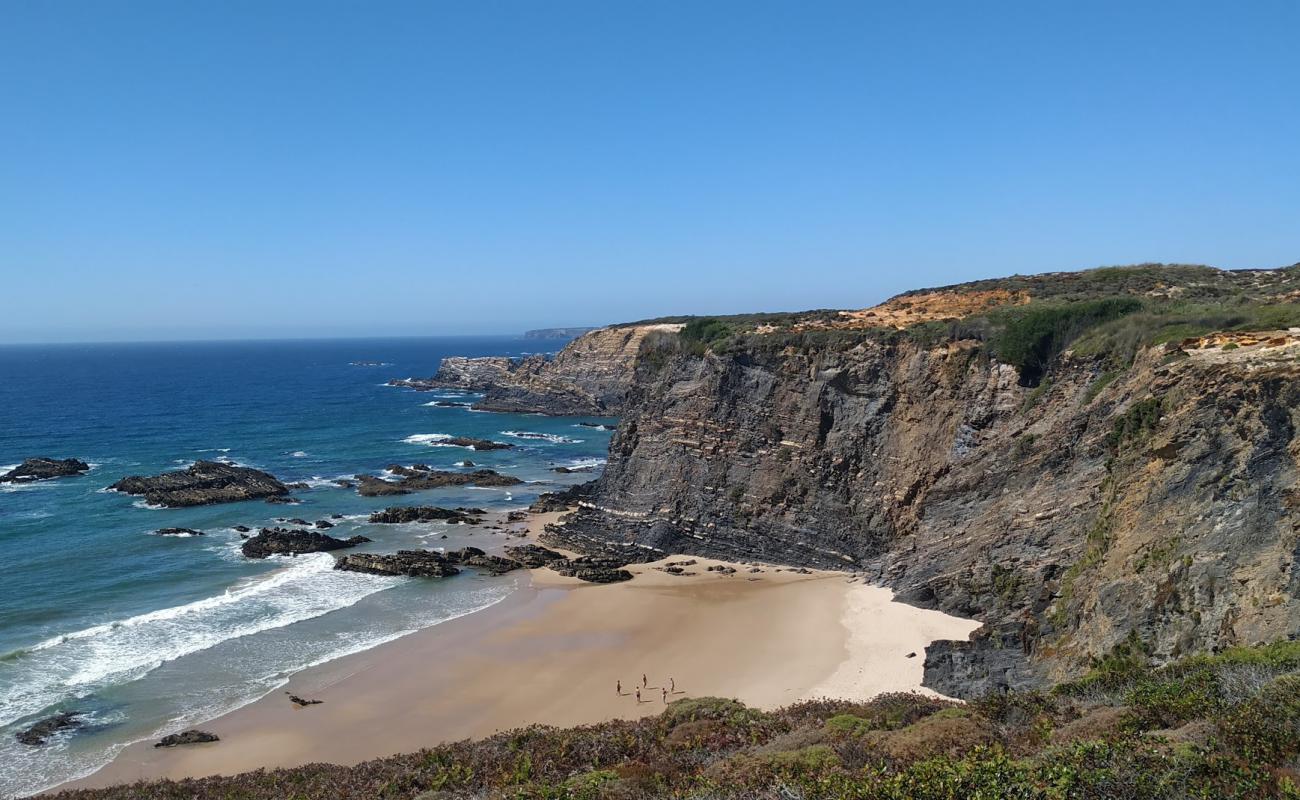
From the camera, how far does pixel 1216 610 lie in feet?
53.5

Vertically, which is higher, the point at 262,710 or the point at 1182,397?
the point at 1182,397

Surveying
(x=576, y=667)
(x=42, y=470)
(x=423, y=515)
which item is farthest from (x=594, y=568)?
(x=42, y=470)

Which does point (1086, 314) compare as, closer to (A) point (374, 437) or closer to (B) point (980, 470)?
(B) point (980, 470)

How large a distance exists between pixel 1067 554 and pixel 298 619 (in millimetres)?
26295

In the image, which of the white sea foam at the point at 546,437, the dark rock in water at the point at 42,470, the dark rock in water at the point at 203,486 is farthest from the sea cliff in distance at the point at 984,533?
the dark rock in water at the point at 42,470

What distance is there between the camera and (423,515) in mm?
45344

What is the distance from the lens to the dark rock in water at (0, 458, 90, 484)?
51388 millimetres

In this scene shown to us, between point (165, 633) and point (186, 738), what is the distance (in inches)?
338

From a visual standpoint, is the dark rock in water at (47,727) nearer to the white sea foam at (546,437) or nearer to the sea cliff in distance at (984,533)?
the sea cliff in distance at (984,533)

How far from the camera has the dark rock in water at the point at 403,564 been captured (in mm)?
35625

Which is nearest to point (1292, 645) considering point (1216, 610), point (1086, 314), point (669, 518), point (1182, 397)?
point (1216, 610)

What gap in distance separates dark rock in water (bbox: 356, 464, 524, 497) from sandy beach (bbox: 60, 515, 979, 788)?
2146 cm

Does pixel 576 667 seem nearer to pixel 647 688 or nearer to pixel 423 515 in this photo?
pixel 647 688

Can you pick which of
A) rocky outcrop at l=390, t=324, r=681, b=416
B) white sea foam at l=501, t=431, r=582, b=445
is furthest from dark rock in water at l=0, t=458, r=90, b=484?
rocky outcrop at l=390, t=324, r=681, b=416
